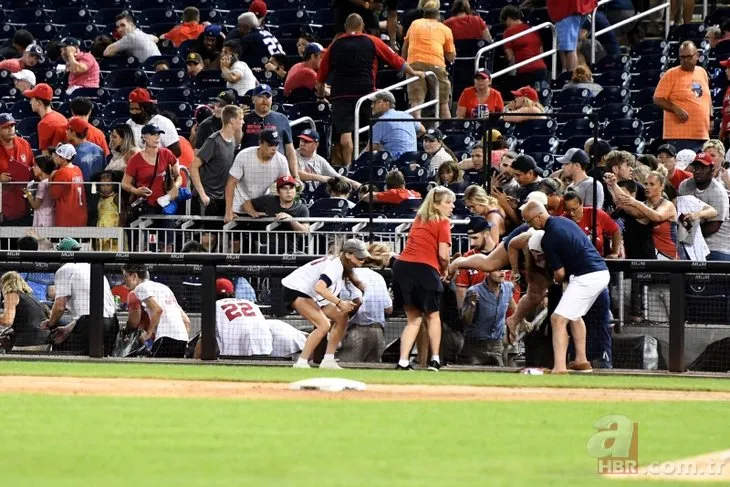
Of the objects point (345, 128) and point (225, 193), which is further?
point (345, 128)

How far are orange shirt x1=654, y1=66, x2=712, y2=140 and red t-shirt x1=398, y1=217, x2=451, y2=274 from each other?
16.7 feet

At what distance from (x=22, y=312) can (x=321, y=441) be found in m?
7.41

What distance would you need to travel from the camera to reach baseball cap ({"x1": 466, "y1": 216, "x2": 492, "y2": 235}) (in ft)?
50.1

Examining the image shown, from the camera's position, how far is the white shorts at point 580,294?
47.7 feet

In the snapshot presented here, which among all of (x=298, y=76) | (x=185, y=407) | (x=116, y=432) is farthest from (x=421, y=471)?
(x=298, y=76)

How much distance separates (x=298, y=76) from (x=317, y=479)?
14202 millimetres

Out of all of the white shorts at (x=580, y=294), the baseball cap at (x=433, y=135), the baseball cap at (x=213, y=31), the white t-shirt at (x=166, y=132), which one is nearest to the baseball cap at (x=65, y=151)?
the white t-shirt at (x=166, y=132)

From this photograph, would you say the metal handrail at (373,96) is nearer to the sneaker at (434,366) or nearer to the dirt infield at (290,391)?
the sneaker at (434,366)

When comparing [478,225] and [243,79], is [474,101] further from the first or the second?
[478,225]

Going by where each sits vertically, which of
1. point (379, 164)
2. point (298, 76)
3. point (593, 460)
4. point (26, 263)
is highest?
point (298, 76)

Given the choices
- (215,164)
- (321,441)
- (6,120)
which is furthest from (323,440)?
(6,120)

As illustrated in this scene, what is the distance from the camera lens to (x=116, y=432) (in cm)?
973

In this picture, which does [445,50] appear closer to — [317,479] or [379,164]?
[379,164]

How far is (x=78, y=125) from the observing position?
737 inches
